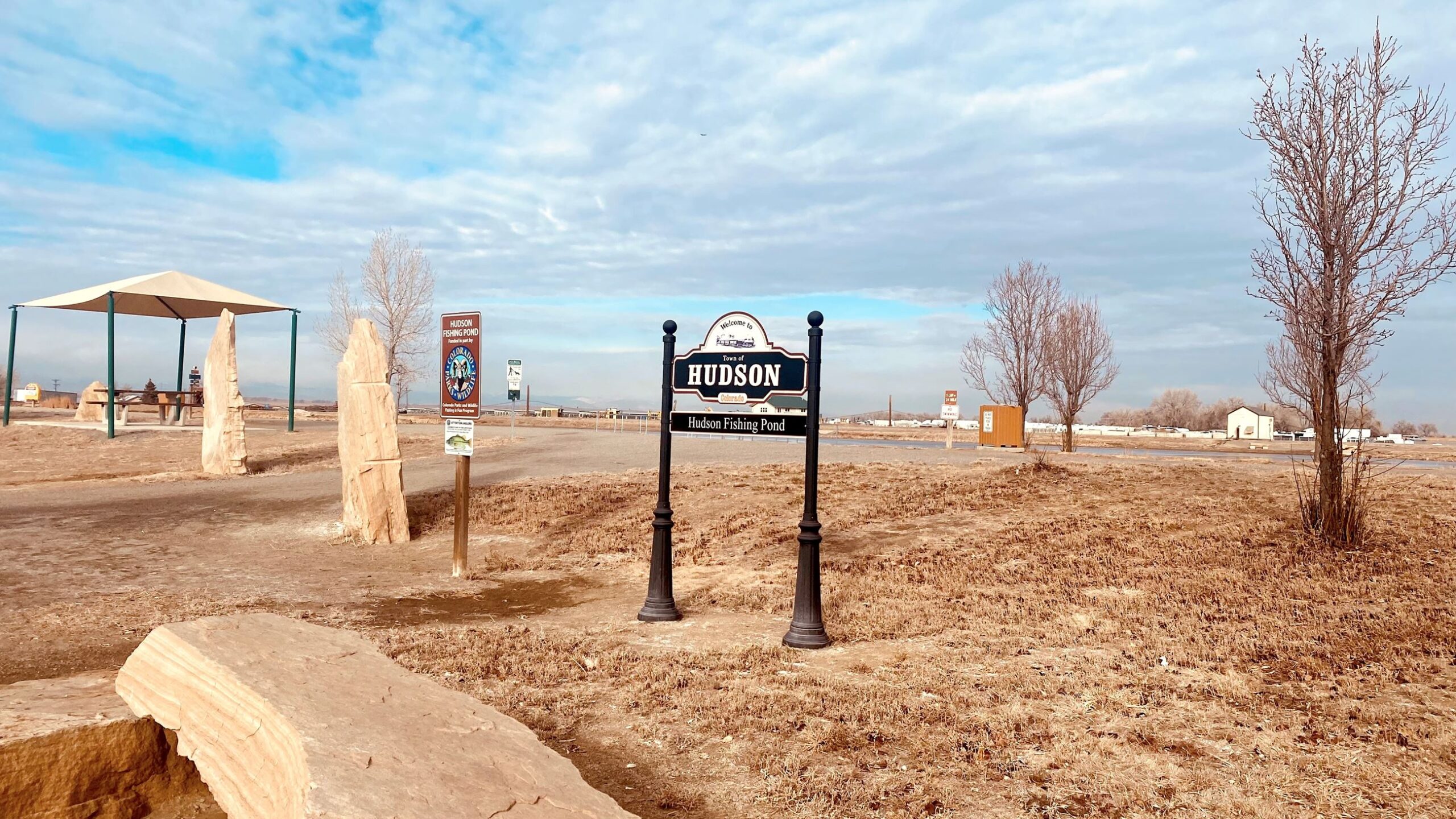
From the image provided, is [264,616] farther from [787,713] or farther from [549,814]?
[787,713]

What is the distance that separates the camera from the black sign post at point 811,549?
709 cm

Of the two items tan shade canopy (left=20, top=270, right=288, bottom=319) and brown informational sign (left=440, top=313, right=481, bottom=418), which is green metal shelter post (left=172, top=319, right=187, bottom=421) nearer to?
tan shade canopy (left=20, top=270, right=288, bottom=319)

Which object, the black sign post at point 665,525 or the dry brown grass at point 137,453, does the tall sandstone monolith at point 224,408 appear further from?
the black sign post at point 665,525

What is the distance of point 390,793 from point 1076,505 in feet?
37.5

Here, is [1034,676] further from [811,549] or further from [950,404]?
[950,404]

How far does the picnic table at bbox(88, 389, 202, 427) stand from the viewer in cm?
2672

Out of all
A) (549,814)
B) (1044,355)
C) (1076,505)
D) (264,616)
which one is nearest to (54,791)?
(264,616)

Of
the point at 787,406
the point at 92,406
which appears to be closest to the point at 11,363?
the point at 92,406

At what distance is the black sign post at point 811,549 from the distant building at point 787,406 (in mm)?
133

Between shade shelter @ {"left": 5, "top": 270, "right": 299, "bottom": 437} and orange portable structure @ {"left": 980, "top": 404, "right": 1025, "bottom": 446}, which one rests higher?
shade shelter @ {"left": 5, "top": 270, "right": 299, "bottom": 437}

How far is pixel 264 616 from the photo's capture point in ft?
15.5

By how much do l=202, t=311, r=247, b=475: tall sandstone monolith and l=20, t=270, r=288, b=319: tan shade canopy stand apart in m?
6.44

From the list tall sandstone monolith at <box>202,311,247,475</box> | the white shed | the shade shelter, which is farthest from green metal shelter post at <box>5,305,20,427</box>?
the white shed

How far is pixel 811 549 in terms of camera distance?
7273 millimetres
